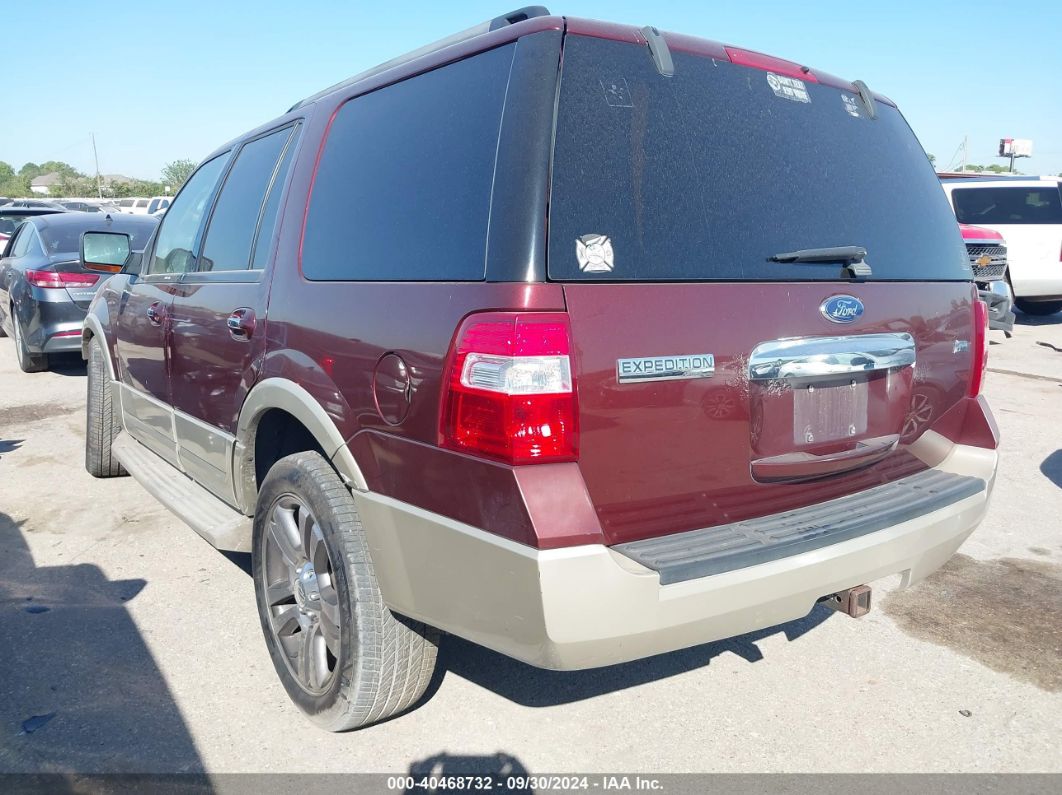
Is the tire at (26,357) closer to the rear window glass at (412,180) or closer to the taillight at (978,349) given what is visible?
the rear window glass at (412,180)

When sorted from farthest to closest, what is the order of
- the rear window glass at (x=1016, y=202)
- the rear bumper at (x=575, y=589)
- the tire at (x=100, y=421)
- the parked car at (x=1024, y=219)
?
the rear window glass at (x=1016, y=202), the parked car at (x=1024, y=219), the tire at (x=100, y=421), the rear bumper at (x=575, y=589)

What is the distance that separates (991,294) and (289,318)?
9.35 meters

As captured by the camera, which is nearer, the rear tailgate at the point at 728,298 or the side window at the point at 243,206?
the rear tailgate at the point at 728,298

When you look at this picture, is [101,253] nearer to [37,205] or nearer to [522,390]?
[522,390]

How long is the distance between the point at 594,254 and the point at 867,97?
60.7 inches

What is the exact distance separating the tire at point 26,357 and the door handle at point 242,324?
6.99m

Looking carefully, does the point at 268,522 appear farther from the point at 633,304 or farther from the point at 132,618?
the point at 633,304

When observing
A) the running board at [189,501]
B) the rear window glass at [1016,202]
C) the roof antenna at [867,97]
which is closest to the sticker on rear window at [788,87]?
the roof antenna at [867,97]

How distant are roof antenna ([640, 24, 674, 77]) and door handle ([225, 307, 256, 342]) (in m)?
1.66

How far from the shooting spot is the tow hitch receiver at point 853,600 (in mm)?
2623

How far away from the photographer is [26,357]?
30.6 feet

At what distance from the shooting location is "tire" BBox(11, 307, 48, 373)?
363 inches

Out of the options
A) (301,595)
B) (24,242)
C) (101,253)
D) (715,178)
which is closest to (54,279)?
Answer: (24,242)

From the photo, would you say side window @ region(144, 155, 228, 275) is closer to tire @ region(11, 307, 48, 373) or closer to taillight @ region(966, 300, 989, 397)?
taillight @ region(966, 300, 989, 397)
